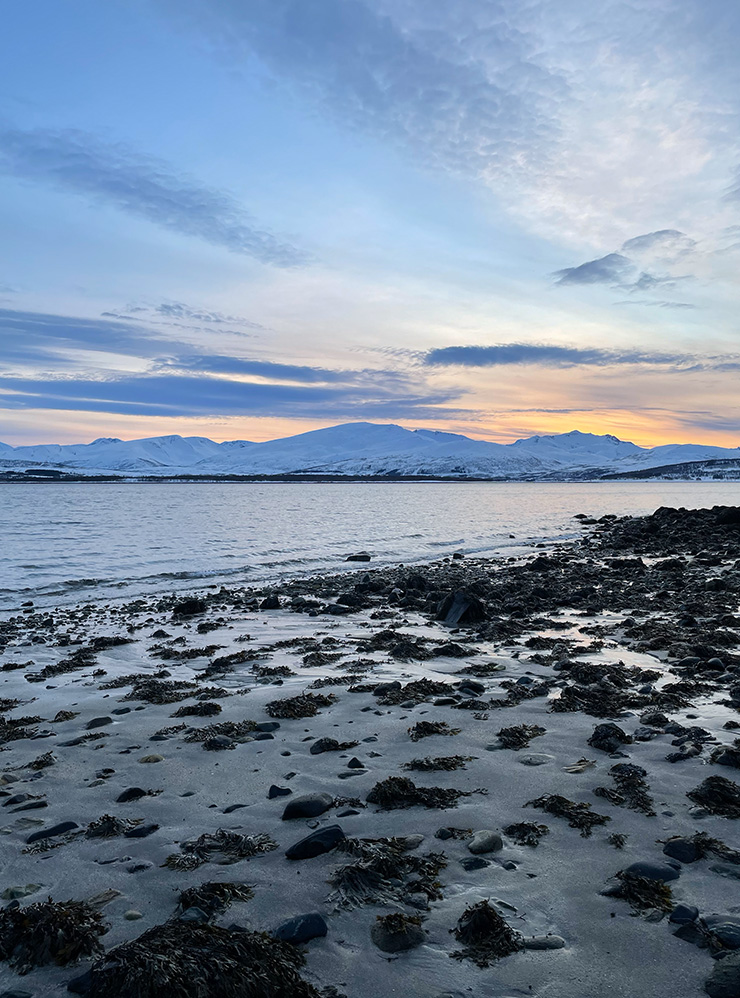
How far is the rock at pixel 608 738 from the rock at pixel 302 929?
3.50 metres

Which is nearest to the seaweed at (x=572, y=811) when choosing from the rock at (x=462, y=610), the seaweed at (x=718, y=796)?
the seaweed at (x=718, y=796)

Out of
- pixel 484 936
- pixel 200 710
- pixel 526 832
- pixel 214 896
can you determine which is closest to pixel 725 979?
pixel 484 936

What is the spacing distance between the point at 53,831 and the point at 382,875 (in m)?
2.61

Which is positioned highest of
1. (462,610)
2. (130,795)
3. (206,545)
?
(130,795)

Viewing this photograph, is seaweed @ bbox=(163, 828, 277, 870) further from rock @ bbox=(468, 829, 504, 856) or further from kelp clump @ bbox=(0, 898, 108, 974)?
rock @ bbox=(468, 829, 504, 856)

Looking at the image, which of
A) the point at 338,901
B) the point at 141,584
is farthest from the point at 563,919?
the point at 141,584

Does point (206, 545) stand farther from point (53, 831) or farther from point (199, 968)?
point (199, 968)

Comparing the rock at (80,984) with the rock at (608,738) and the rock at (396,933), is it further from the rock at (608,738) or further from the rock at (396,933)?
the rock at (608,738)

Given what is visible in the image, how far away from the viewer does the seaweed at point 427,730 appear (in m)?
6.55

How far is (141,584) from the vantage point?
21.9 m

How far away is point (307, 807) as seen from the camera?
488cm

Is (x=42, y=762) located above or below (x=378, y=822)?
below

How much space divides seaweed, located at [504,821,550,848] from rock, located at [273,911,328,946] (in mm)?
1547

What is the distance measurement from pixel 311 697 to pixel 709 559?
19760 mm
